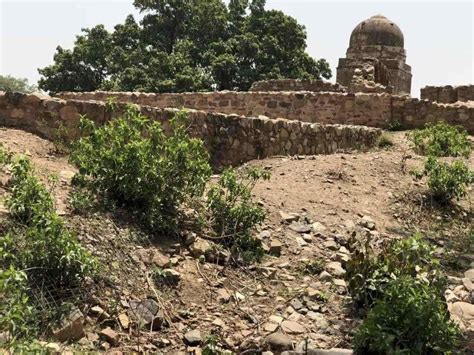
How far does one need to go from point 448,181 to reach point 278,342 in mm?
3539

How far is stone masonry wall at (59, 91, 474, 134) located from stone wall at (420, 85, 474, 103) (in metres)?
2.96

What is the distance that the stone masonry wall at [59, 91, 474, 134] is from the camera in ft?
34.6

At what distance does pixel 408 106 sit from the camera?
426 inches

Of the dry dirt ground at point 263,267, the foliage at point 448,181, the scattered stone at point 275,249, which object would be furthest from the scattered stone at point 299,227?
the foliage at point 448,181

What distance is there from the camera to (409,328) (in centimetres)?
336

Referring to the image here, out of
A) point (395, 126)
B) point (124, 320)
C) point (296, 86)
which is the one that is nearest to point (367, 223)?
point (124, 320)

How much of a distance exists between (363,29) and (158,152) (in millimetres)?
18308

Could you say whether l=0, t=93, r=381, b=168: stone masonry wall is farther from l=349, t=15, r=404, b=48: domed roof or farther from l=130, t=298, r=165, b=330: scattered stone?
l=349, t=15, r=404, b=48: domed roof

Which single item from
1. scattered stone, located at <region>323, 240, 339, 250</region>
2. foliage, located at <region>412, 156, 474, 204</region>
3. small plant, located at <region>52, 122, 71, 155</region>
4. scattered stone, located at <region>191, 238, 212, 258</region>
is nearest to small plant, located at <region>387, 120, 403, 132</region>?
foliage, located at <region>412, 156, 474, 204</region>

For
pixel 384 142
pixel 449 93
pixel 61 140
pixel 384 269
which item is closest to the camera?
pixel 384 269

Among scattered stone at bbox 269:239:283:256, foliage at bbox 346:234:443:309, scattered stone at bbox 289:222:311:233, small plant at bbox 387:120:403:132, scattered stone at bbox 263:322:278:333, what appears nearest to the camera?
scattered stone at bbox 263:322:278:333

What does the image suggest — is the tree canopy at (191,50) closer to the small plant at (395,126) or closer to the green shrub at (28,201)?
the small plant at (395,126)

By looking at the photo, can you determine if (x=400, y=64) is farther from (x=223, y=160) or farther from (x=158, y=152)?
(x=158, y=152)

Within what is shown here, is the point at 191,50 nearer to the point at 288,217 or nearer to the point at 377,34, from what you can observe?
the point at 377,34
